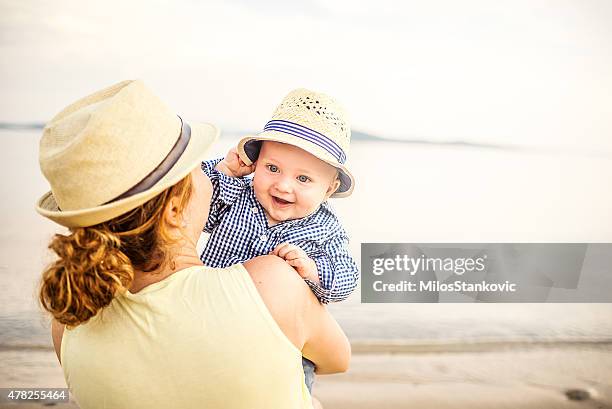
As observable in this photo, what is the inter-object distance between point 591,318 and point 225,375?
229 cm

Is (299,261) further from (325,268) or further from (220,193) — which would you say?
(220,193)

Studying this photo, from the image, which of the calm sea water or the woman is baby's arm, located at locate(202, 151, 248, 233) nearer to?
the woman

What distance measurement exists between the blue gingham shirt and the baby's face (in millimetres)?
30

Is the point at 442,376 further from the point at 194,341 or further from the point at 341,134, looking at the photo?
the point at 194,341

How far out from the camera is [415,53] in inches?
117

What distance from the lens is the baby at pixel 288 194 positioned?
1797mm

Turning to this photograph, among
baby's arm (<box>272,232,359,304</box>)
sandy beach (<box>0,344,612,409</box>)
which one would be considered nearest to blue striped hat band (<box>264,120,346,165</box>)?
baby's arm (<box>272,232,359,304</box>)

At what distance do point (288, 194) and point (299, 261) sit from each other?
0.87ft

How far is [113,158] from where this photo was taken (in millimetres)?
1118

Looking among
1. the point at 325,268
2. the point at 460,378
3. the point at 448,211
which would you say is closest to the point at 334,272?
the point at 325,268

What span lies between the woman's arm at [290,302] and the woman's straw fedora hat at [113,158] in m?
0.21

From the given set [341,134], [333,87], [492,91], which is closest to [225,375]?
[341,134]

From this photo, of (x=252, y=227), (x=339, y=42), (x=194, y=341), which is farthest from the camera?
(x=339, y=42)

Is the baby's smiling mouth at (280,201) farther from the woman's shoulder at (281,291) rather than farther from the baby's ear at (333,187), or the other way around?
the woman's shoulder at (281,291)
